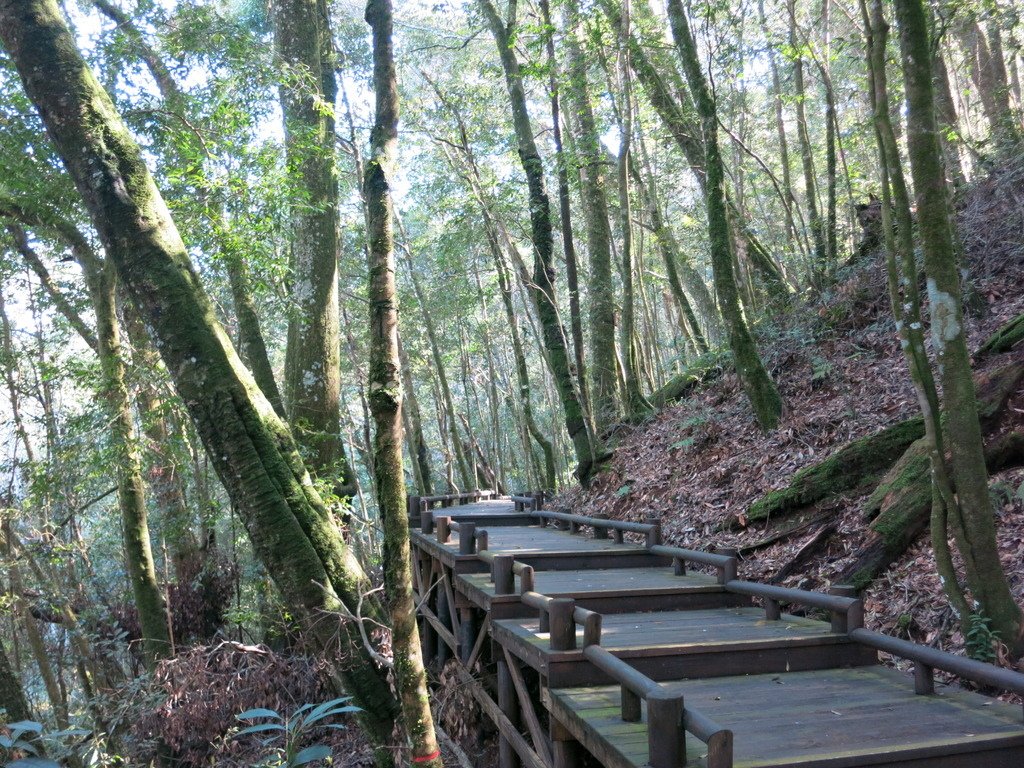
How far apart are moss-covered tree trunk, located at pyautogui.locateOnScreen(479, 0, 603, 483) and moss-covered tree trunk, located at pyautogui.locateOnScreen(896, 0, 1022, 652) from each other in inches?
289

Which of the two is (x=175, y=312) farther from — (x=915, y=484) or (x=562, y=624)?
(x=915, y=484)

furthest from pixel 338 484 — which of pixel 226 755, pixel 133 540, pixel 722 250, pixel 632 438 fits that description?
pixel 722 250

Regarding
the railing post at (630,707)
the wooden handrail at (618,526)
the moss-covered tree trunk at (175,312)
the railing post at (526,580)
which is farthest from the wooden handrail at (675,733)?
the wooden handrail at (618,526)

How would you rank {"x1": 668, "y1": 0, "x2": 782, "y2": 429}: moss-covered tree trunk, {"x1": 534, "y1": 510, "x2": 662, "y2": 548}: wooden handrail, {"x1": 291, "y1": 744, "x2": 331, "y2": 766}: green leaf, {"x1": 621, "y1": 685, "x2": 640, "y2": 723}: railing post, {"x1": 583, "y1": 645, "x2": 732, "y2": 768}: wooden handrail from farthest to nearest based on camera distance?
{"x1": 668, "y1": 0, "x2": 782, "y2": 429}: moss-covered tree trunk, {"x1": 534, "y1": 510, "x2": 662, "y2": 548}: wooden handrail, {"x1": 621, "y1": 685, "x2": 640, "y2": 723}: railing post, {"x1": 291, "y1": 744, "x2": 331, "y2": 766}: green leaf, {"x1": 583, "y1": 645, "x2": 732, "y2": 768}: wooden handrail

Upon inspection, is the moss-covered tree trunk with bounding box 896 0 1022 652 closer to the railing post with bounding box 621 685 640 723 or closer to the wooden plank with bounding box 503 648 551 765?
the railing post with bounding box 621 685 640 723

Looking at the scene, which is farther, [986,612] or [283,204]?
[283,204]

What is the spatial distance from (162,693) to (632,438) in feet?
24.7

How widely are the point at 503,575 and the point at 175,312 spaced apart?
339 centimetres

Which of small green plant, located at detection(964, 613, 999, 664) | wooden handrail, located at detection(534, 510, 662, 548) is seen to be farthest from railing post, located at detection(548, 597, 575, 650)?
wooden handrail, located at detection(534, 510, 662, 548)

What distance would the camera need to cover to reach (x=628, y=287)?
1106 centimetres

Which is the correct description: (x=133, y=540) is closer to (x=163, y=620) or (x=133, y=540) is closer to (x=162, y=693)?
(x=163, y=620)

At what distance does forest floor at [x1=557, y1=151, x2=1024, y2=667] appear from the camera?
5.62 m

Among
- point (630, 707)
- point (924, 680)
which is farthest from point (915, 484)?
point (630, 707)

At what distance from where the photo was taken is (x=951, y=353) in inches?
173
